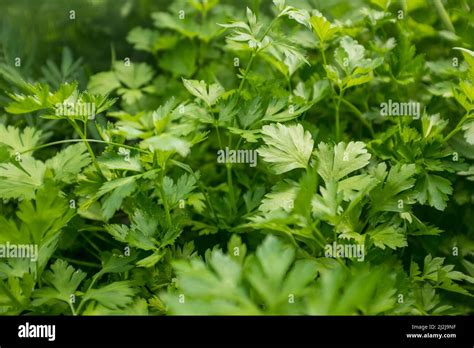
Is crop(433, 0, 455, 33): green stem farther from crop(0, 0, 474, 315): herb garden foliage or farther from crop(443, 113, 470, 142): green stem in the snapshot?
crop(443, 113, 470, 142): green stem

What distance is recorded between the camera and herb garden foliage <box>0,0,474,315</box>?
0.82m

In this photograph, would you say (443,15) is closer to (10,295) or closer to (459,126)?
(459,126)

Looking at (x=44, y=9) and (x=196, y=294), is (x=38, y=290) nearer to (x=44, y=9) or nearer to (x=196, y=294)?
(x=196, y=294)

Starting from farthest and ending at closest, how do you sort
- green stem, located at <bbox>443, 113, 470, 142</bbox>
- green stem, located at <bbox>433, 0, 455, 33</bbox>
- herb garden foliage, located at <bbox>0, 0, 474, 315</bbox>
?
green stem, located at <bbox>433, 0, 455, 33</bbox> → green stem, located at <bbox>443, 113, 470, 142</bbox> → herb garden foliage, located at <bbox>0, 0, 474, 315</bbox>

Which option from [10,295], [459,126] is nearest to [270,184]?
[459,126]

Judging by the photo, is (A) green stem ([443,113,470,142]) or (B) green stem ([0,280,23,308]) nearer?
(B) green stem ([0,280,23,308])

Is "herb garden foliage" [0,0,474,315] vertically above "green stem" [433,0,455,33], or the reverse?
"green stem" [433,0,455,33]

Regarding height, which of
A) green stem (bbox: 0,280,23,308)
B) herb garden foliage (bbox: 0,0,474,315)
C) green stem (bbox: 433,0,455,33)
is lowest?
green stem (bbox: 0,280,23,308)

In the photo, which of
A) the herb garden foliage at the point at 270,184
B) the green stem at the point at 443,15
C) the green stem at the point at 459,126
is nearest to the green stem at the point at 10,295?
the herb garden foliage at the point at 270,184

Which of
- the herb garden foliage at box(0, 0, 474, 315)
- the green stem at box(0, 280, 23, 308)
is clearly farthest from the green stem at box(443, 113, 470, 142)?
the green stem at box(0, 280, 23, 308)

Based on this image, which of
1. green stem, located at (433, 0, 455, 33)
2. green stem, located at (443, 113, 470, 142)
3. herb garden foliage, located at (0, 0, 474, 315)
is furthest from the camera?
green stem, located at (433, 0, 455, 33)

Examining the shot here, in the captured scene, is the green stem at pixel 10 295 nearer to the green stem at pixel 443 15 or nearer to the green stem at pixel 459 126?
the green stem at pixel 459 126

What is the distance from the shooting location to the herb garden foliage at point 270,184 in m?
0.82
